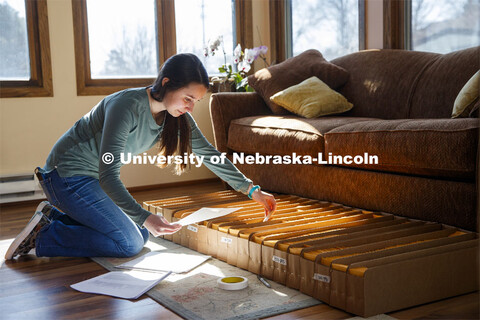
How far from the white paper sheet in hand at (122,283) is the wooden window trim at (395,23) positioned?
226cm

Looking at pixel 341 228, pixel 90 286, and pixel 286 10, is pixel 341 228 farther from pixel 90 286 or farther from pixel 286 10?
pixel 286 10

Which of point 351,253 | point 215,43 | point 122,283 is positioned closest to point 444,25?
point 215,43

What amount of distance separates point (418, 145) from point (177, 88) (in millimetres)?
939

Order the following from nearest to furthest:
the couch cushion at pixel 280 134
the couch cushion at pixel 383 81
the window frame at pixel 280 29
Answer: the couch cushion at pixel 280 134, the couch cushion at pixel 383 81, the window frame at pixel 280 29

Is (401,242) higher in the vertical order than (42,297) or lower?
higher

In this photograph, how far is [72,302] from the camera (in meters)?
1.73

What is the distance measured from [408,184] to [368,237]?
436 millimetres

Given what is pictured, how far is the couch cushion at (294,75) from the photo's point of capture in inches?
135

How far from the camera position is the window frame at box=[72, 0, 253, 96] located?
3812mm

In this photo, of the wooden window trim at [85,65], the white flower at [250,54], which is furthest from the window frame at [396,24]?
the wooden window trim at [85,65]

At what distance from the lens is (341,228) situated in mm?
2033

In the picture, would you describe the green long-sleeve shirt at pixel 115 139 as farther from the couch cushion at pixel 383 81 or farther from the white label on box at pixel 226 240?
the couch cushion at pixel 383 81

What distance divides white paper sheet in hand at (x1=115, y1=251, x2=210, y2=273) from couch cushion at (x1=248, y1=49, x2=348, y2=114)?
1496 mm

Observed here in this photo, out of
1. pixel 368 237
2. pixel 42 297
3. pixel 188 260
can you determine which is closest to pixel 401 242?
pixel 368 237
